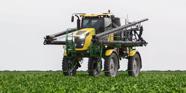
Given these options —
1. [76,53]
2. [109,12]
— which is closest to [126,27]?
[109,12]

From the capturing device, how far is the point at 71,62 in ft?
94.6

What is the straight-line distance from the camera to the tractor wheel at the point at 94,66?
91.1 feet

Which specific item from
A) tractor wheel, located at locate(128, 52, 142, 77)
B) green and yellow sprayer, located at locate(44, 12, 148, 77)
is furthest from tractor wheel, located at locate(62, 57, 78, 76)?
tractor wheel, located at locate(128, 52, 142, 77)

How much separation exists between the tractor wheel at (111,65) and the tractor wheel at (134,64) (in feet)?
5.80

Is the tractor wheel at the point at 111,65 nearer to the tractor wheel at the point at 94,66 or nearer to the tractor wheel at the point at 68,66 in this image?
the tractor wheel at the point at 94,66

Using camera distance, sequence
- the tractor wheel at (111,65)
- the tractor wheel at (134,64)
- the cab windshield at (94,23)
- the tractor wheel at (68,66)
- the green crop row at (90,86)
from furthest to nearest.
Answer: the tractor wheel at (134,64) → the cab windshield at (94,23) → the tractor wheel at (68,66) → the tractor wheel at (111,65) → the green crop row at (90,86)

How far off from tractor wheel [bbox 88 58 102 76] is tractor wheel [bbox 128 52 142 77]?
2.95 m

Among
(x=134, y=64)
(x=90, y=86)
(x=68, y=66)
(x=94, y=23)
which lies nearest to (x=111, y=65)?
(x=68, y=66)

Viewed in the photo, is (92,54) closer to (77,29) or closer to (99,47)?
(99,47)

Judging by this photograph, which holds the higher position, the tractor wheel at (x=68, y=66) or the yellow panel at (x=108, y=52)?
the yellow panel at (x=108, y=52)

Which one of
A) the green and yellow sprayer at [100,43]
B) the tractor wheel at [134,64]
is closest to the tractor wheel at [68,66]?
the green and yellow sprayer at [100,43]

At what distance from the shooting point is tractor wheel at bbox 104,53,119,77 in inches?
Answer: 1086

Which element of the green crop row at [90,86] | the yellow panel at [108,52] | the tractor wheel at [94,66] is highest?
the yellow panel at [108,52]

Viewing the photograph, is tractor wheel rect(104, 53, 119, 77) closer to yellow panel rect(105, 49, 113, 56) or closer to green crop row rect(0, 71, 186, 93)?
yellow panel rect(105, 49, 113, 56)
